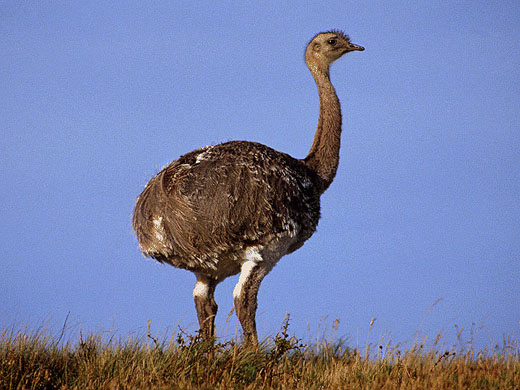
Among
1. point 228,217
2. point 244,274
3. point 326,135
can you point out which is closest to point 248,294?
point 244,274

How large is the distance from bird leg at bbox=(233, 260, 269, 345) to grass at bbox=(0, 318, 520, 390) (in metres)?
0.51

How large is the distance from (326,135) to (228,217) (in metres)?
2.96

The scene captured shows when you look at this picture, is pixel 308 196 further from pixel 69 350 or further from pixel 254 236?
pixel 69 350

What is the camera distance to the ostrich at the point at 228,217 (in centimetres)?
905

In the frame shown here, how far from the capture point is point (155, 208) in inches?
365

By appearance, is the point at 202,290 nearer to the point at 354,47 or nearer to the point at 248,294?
the point at 248,294

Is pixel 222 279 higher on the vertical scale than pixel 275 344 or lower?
higher

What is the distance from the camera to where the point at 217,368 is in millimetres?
8320

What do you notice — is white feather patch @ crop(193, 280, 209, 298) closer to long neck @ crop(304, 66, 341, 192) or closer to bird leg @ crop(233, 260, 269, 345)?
bird leg @ crop(233, 260, 269, 345)

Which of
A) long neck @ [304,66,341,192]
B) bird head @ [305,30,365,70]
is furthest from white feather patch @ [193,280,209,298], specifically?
bird head @ [305,30,365,70]

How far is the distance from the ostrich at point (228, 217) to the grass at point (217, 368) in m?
0.57

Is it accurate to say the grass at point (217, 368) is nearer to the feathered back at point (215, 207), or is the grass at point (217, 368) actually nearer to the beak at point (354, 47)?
the feathered back at point (215, 207)

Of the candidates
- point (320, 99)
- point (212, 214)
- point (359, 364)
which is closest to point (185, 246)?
point (212, 214)

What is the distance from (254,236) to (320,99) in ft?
11.1
